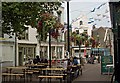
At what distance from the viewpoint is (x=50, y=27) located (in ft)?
81.2

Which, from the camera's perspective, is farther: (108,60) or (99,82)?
(108,60)

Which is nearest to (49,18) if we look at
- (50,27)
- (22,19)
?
(50,27)

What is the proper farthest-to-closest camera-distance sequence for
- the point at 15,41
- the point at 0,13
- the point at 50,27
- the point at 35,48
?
1. the point at 35,48
2. the point at 15,41
3. the point at 50,27
4. the point at 0,13

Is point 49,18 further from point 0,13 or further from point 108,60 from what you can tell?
point 0,13

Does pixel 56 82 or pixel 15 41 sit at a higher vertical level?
pixel 15 41

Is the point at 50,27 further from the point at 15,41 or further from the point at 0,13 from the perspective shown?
the point at 15,41

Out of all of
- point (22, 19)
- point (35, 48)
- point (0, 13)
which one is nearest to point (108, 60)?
point (22, 19)

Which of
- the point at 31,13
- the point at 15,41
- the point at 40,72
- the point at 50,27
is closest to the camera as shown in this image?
the point at 31,13

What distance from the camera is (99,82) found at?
19031 millimetres

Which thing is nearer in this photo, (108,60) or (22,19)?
(22,19)

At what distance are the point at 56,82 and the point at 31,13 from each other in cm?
499

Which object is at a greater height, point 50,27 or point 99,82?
point 50,27

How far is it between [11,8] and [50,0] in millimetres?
1794

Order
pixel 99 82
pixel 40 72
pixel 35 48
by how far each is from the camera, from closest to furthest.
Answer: pixel 99 82
pixel 40 72
pixel 35 48
